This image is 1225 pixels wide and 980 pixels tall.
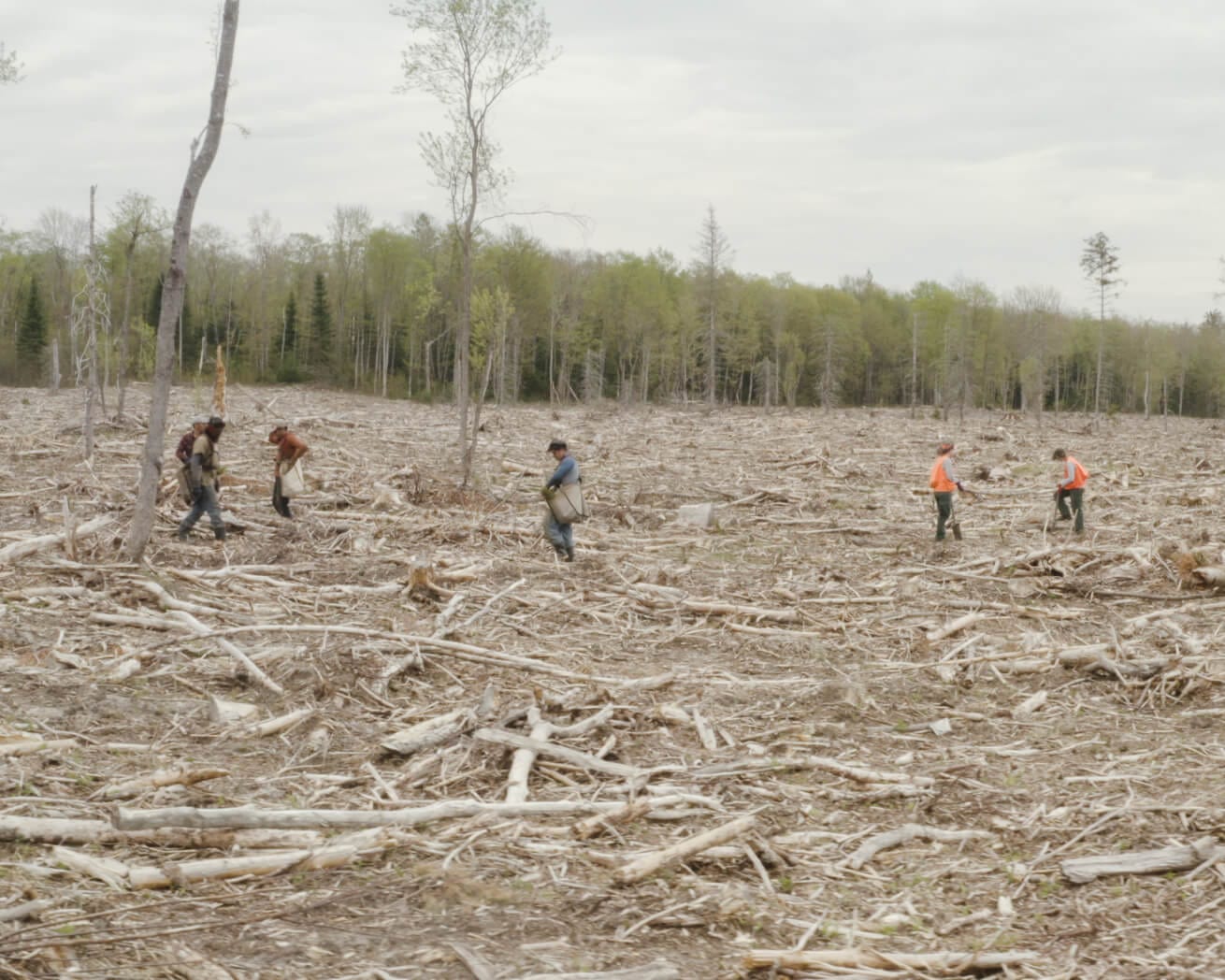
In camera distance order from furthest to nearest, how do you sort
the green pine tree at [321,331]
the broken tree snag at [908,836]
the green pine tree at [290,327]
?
the green pine tree at [290,327]
the green pine tree at [321,331]
the broken tree snag at [908,836]

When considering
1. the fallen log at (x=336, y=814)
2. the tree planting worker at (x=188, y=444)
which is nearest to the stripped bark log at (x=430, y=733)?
the fallen log at (x=336, y=814)

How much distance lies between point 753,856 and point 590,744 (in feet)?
6.31

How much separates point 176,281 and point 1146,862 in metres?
10.1

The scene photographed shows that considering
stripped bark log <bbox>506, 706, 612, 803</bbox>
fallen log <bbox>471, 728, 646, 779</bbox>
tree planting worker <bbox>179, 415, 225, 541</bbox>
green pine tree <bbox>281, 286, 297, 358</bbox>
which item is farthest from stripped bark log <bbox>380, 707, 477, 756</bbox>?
green pine tree <bbox>281, 286, 297, 358</bbox>

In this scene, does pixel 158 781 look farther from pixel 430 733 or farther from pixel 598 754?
pixel 598 754

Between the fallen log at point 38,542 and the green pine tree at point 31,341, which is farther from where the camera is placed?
the green pine tree at point 31,341

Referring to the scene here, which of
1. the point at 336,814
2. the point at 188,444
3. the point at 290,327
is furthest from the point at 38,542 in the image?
the point at 290,327

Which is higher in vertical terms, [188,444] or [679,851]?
[188,444]

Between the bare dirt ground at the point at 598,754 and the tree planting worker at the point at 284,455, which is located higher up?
the tree planting worker at the point at 284,455

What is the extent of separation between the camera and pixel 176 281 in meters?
11.5

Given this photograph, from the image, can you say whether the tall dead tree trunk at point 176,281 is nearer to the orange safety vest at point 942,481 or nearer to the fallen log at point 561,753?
the fallen log at point 561,753

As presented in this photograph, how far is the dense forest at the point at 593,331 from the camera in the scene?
5800cm

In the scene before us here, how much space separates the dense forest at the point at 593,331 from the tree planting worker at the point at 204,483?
34440 mm

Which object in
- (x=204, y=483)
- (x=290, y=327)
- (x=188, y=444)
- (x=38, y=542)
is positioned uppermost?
(x=290, y=327)
